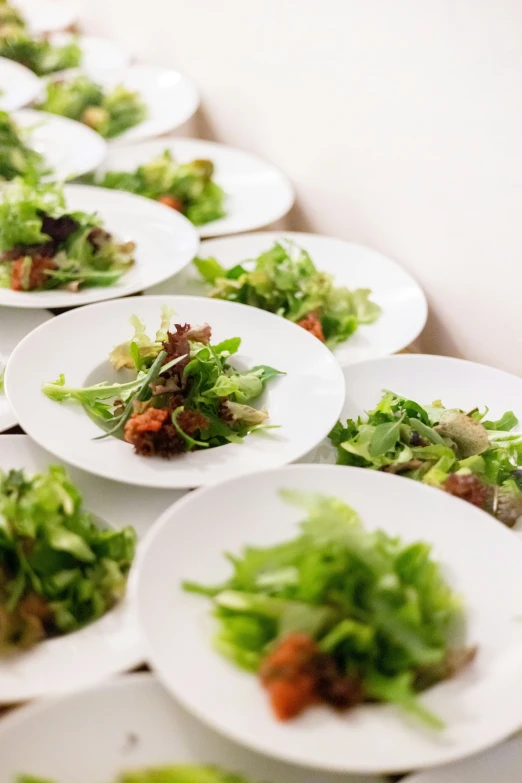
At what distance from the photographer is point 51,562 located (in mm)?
990

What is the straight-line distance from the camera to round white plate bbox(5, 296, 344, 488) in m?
1.15

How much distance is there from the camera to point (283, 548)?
897 mm

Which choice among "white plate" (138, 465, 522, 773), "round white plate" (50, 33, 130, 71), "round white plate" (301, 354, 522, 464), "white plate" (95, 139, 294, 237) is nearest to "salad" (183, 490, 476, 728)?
"white plate" (138, 465, 522, 773)

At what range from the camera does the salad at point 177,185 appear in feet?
6.70

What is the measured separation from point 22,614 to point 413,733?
0.51 metres

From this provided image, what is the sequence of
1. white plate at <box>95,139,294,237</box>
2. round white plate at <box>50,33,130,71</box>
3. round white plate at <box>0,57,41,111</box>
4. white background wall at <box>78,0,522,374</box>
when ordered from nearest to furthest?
1. white background wall at <box>78,0,522,374</box>
2. white plate at <box>95,139,294,237</box>
3. round white plate at <box>0,57,41,111</box>
4. round white plate at <box>50,33,130,71</box>

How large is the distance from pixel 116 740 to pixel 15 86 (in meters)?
2.28

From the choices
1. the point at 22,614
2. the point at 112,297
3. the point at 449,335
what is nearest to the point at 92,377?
the point at 112,297

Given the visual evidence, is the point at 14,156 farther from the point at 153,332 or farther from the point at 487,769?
the point at 487,769

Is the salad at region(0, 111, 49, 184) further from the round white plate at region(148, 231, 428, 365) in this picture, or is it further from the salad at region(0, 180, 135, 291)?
the round white plate at region(148, 231, 428, 365)

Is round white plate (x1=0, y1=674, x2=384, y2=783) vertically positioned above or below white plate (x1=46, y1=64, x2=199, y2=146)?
below

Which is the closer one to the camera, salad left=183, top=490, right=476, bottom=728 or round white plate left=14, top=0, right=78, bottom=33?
salad left=183, top=490, right=476, bottom=728

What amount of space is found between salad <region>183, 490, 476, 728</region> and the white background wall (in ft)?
2.87

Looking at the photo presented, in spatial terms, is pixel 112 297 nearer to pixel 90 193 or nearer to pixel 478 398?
pixel 90 193
